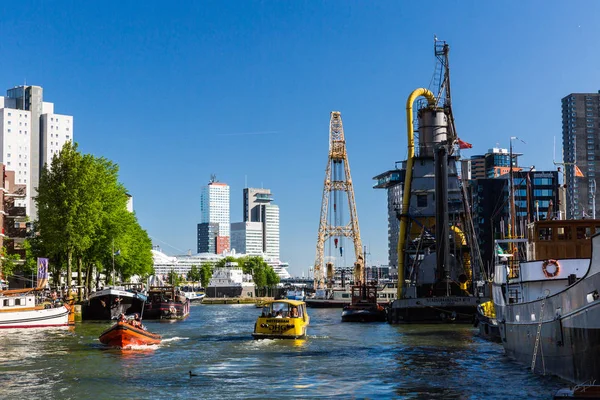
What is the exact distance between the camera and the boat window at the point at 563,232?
39125 millimetres

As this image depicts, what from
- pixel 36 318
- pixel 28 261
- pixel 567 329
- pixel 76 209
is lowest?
pixel 36 318

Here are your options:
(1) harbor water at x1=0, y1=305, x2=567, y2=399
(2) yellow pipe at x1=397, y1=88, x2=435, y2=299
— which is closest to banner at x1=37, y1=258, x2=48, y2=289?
(1) harbor water at x1=0, y1=305, x2=567, y2=399

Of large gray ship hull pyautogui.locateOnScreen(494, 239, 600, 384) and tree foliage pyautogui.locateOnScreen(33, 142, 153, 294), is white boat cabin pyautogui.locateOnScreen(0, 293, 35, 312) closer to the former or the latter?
tree foliage pyautogui.locateOnScreen(33, 142, 153, 294)

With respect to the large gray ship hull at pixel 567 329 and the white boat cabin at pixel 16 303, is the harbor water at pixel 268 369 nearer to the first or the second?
the large gray ship hull at pixel 567 329

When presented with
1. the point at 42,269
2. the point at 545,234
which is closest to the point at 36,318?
the point at 42,269

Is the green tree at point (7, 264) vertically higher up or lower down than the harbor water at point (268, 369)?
higher up

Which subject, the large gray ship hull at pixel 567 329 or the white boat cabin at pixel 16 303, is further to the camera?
the white boat cabin at pixel 16 303

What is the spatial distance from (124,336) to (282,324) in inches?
456

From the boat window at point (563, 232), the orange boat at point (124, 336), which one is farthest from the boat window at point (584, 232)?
the orange boat at point (124, 336)

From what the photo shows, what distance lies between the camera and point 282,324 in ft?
184

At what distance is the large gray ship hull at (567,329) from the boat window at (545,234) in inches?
118

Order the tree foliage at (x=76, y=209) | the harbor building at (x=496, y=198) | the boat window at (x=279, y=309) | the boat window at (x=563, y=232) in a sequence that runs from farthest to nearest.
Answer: the harbor building at (x=496, y=198) < the tree foliage at (x=76, y=209) < the boat window at (x=279, y=309) < the boat window at (x=563, y=232)

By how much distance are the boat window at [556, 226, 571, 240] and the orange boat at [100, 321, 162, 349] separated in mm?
26038

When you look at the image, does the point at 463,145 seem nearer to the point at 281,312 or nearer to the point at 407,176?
the point at 407,176
